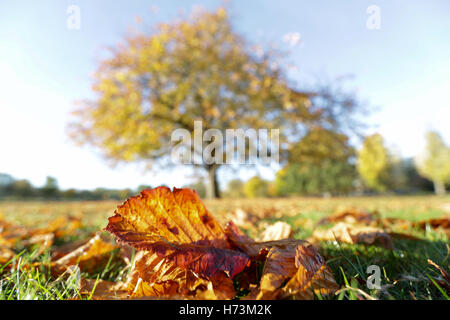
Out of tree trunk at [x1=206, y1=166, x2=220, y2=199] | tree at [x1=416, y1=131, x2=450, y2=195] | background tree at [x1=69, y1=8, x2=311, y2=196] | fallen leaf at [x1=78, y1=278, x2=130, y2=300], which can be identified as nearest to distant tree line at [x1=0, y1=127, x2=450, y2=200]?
tree at [x1=416, y1=131, x2=450, y2=195]

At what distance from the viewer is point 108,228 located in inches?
22.7

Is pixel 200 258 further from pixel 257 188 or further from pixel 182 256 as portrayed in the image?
pixel 257 188

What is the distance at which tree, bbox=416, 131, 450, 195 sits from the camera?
29.4 meters

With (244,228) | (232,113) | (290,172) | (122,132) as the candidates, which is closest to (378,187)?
(290,172)

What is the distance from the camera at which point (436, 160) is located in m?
29.8

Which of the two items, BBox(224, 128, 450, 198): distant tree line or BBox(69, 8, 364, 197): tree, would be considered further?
BBox(224, 128, 450, 198): distant tree line

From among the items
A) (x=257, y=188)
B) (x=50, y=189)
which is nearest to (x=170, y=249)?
(x=50, y=189)

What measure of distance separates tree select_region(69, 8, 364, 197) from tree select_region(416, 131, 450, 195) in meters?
26.1

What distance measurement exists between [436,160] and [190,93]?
3255cm

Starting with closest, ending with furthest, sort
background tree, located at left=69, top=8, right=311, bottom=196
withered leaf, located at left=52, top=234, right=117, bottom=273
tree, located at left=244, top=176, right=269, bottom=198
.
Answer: withered leaf, located at left=52, top=234, right=117, bottom=273, background tree, located at left=69, top=8, right=311, bottom=196, tree, located at left=244, top=176, right=269, bottom=198

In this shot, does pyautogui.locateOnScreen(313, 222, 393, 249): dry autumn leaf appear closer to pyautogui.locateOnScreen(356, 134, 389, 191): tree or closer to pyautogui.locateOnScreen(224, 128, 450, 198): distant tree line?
pyautogui.locateOnScreen(224, 128, 450, 198): distant tree line
